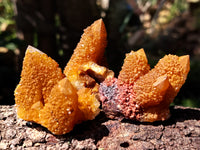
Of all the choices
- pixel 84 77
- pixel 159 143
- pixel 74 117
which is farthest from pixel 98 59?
pixel 159 143

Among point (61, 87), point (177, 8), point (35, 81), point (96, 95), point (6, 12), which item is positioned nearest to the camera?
point (61, 87)

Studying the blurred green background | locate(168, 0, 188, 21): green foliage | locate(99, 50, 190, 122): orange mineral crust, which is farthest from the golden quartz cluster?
locate(168, 0, 188, 21): green foliage

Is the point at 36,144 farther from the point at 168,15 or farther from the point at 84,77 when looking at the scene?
the point at 168,15

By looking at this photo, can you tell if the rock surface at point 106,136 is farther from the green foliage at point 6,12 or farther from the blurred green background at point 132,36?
the green foliage at point 6,12

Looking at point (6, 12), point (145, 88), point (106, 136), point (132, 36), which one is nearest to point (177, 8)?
point (132, 36)

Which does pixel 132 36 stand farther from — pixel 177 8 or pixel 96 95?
pixel 96 95

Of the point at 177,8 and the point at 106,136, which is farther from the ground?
the point at 177,8
